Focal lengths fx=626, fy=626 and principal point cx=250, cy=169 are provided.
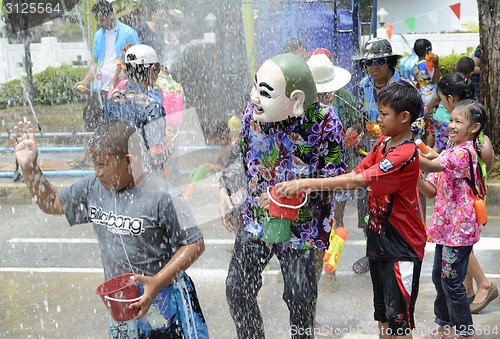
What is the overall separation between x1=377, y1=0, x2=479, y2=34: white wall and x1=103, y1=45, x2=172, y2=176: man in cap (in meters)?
22.0

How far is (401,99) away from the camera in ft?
10.9

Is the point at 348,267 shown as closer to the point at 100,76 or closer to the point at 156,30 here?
the point at 100,76

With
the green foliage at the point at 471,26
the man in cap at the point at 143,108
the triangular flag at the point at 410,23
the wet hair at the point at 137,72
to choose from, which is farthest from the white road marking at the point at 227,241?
the green foliage at the point at 471,26

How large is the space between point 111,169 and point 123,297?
557 millimetres

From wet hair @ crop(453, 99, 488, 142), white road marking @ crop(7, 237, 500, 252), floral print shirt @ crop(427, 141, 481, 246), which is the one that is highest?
wet hair @ crop(453, 99, 488, 142)

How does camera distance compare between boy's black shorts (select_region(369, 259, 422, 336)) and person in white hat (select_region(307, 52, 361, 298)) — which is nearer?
boy's black shorts (select_region(369, 259, 422, 336))

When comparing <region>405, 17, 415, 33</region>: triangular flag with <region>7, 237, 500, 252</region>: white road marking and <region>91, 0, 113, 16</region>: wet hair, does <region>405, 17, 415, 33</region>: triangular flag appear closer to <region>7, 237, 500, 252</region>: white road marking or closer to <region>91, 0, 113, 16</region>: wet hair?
<region>91, 0, 113, 16</region>: wet hair

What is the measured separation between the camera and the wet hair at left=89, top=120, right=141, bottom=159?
9.07 ft

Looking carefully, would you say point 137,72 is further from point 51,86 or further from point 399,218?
point 51,86

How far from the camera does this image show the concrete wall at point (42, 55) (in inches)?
723

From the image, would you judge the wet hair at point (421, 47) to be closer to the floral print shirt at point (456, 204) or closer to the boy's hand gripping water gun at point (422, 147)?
the floral print shirt at point (456, 204)

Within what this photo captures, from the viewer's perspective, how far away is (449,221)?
3975mm

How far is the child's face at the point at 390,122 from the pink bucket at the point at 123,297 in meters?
1.59

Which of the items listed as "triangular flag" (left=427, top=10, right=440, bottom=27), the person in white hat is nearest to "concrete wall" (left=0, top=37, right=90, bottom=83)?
the person in white hat
